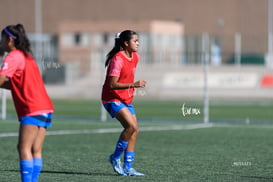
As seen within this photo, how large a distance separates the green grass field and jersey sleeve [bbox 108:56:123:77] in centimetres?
142

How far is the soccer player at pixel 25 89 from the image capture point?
9.20 metres

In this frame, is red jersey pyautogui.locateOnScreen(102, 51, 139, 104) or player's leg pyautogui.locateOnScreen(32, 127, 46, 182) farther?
red jersey pyautogui.locateOnScreen(102, 51, 139, 104)

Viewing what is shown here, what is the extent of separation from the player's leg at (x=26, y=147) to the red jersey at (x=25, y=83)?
0.17 metres

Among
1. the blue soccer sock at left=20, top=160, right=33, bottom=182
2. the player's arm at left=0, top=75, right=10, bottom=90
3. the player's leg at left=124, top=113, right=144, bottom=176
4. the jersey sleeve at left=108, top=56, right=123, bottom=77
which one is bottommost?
the player's leg at left=124, top=113, right=144, bottom=176

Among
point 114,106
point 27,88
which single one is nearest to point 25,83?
point 27,88

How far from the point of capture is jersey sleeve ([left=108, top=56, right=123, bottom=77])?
1189 cm

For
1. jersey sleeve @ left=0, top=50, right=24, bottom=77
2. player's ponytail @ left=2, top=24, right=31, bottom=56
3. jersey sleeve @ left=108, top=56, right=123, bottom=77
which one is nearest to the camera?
jersey sleeve @ left=0, top=50, right=24, bottom=77

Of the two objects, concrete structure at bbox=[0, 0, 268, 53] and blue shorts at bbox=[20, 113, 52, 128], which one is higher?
blue shorts at bbox=[20, 113, 52, 128]

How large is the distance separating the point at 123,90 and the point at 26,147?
307 centimetres

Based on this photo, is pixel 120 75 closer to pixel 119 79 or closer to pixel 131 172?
pixel 119 79

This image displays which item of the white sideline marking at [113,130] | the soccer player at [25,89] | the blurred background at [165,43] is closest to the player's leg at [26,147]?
the soccer player at [25,89]

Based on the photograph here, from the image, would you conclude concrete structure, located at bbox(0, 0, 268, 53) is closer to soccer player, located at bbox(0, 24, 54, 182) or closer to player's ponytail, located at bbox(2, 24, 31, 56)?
soccer player, located at bbox(0, 24, 54, 182)

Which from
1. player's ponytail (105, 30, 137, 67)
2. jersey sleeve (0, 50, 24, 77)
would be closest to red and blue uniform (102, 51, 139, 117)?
player's ponytail (105, 30, 137, 67)

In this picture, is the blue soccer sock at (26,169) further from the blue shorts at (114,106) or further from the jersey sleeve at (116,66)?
the blue shorts at (114,106)
